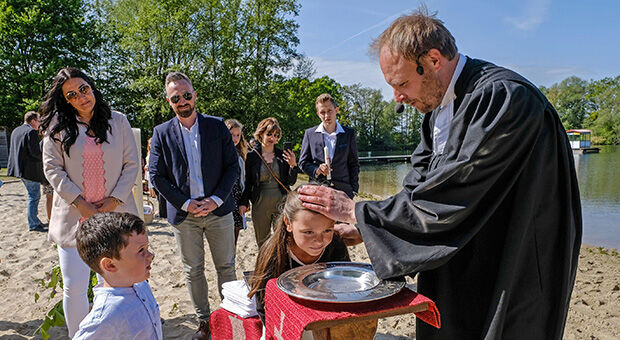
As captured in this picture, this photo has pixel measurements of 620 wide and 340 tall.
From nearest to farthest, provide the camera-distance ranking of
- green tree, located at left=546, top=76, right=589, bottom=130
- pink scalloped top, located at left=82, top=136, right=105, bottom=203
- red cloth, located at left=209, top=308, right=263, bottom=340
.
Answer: red cloth, located at left=209, top=308, right=263, bottom=340
pink scalloped top, located at left=82, top=136, right=105, bottom=203
green tree, located at left=546, top=76, right=589, bottom=130

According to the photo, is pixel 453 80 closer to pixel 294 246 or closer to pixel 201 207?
pixel 294 246

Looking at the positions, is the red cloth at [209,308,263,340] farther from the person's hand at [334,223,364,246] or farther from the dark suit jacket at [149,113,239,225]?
the dark suit jacket at [149,113,239,225]

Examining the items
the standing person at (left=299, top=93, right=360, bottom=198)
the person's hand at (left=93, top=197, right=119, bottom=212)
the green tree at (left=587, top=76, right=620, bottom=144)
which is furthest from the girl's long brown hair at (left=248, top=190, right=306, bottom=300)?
the green tree at (left=587, top=76, right=620, bottom=144)

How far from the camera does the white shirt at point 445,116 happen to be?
6.67 ft

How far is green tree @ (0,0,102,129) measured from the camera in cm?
2586

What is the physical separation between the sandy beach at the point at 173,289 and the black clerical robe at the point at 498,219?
2.43m

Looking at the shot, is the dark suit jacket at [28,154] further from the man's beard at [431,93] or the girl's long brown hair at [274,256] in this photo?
the man's beard at [431,93]

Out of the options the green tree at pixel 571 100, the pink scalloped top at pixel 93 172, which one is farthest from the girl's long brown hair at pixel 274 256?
the green tree at pixel 571 100

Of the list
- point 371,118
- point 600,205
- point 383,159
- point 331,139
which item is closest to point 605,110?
point 371,118

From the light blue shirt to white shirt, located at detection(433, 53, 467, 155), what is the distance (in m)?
1.82

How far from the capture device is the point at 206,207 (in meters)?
3.94

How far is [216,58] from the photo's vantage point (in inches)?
1204

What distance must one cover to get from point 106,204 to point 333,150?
3.17 metres

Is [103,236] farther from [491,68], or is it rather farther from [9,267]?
[9,267]
